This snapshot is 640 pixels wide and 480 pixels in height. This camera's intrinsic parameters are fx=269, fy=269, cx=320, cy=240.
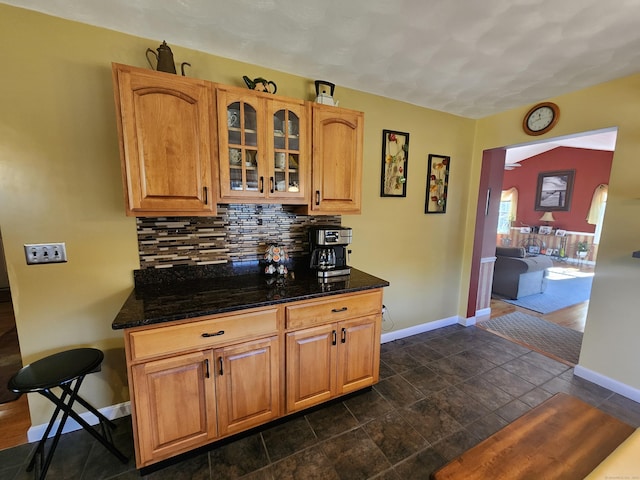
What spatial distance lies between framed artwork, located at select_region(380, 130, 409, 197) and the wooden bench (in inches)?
78.5

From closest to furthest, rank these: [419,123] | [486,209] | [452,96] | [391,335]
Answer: [452,96]
[419,123]
[391,335]
[486,209]

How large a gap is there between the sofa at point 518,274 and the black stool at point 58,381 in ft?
16.7

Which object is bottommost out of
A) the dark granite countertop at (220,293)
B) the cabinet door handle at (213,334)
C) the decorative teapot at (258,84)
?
the cabinet door handle at (213,334)

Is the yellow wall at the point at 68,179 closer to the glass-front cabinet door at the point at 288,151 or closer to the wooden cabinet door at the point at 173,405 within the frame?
the glass-front cabinet door at the point at 288,151

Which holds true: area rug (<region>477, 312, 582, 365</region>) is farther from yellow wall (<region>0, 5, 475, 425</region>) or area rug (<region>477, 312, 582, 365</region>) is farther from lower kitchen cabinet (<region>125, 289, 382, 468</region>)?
yellow wall (<region>0, 5, 475, 425</region>)

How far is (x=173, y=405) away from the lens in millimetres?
1461

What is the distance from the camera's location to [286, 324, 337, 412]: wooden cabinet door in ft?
5.74

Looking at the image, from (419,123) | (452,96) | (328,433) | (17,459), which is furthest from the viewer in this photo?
(419,123)

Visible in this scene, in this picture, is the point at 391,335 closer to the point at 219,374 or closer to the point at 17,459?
the point at 219,374

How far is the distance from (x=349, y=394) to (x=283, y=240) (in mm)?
1317

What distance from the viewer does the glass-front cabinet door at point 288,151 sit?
1817mm

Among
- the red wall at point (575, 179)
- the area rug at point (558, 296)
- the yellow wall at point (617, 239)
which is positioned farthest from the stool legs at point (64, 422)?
the red wall at point (575, 179)

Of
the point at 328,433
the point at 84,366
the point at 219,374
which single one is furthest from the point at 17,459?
the point at 328,433

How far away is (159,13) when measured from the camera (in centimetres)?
149
